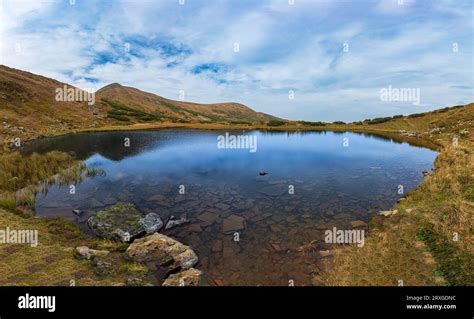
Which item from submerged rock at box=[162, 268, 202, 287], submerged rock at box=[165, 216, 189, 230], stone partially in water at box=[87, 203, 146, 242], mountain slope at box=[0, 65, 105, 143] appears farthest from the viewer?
mountain slope at box=[0, 65, 105, 143]

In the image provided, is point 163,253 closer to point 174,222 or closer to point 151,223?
point 151,223

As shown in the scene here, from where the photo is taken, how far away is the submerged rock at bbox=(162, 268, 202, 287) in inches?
361

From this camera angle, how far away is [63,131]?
214ft

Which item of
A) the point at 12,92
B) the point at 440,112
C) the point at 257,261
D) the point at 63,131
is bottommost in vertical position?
the point at 257,261

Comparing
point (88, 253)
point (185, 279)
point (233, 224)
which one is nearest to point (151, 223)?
point (88, 253)

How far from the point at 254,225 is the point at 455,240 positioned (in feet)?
32.3

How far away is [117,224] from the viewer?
13.8 metres

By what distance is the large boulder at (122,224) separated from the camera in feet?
42.6

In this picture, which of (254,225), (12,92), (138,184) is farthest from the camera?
(12,92)

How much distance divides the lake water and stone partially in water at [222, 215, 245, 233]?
0.06m

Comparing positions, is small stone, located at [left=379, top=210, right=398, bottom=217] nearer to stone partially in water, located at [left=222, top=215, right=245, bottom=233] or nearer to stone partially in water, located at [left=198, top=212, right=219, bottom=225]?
stone partially in water, located at [left=222, top=215, right=245, bottom=233]

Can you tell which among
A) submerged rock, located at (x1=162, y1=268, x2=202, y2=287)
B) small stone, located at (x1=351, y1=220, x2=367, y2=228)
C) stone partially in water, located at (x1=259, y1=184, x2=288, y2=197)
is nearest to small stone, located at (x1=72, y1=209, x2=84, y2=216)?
submerged rock, located at (x1=162, y1=268, x2=202, y2=287)
